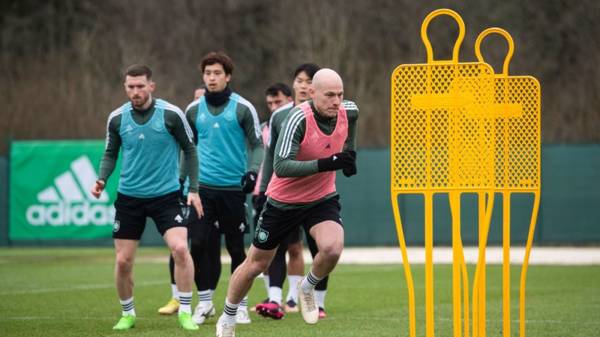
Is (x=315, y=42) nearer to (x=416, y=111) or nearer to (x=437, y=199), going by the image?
(x=437, y=199)

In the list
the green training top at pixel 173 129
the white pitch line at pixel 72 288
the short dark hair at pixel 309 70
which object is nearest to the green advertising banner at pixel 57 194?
the white pitch line at pixel 72 288

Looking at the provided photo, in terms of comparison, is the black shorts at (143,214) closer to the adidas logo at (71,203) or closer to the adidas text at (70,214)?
the adidas text at (70,214)

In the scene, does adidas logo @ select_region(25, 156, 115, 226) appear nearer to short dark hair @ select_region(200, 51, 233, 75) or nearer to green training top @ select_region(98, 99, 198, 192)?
short dark hair @ select_region(200, 51, 233, 75)

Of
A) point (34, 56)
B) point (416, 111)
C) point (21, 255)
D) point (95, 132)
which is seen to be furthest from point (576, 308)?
point (34, 56)

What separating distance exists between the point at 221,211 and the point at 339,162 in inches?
130

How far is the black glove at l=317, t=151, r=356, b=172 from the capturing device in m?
8.56

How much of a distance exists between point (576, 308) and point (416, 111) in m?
5.18

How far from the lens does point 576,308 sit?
1248 centimetres

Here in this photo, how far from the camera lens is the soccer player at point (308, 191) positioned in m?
8.88

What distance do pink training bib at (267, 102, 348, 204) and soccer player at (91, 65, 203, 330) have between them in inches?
64.8

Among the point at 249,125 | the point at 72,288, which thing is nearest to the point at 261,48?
the point at 72,288

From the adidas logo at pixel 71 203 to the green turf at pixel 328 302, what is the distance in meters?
4.25

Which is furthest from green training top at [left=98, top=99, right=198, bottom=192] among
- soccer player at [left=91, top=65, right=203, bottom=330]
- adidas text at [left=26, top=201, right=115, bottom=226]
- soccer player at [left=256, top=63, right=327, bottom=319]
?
adidas text at [left=26, top=201, right=115, bottom=226]

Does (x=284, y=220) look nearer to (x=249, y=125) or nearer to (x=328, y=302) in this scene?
(x=249, y=125)
